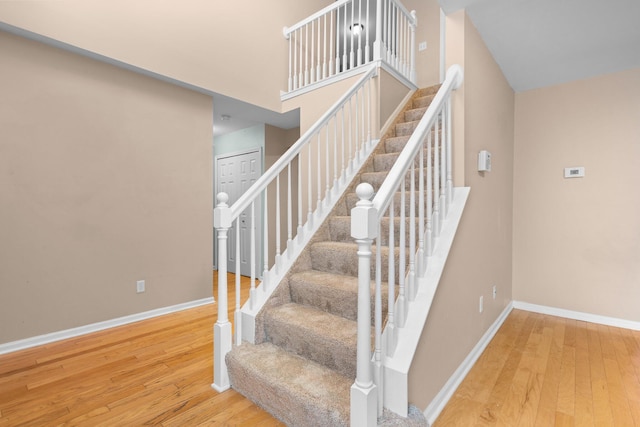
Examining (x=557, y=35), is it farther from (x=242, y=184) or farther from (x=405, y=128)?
(x=242, y=184)

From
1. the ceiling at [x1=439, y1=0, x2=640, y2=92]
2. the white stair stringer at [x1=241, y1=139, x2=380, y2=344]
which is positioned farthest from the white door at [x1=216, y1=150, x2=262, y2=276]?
the ceiling at [x1=439, y1=0, x2=640, y2=92]


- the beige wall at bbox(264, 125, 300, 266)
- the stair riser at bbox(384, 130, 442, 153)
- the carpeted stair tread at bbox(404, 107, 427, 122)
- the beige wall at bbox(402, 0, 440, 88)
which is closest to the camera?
the stair riser at bbox(384, 130, 442, 153)

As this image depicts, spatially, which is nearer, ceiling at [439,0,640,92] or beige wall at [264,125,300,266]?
ceiling at [439,0,640,92]

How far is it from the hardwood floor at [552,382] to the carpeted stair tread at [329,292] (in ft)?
2.26

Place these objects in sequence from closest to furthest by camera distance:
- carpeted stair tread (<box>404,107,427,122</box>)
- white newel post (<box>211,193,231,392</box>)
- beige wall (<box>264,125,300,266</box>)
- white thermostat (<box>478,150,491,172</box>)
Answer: white newel post (<box>211,193,231,392</box>) → white thermostat (<box>478,150,491,172</box>) → carpeted stair tread (<box>404,107,427,122</box>) → beige wall (<box>264,125,300,266</box>)

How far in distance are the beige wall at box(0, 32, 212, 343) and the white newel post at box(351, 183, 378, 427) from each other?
259 centimetres

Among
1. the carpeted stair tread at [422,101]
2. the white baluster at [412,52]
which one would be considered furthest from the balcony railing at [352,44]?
the carpeted stair tread at [422,101]

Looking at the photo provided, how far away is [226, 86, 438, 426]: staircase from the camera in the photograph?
1411 millimetres

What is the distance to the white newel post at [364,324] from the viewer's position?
116cm

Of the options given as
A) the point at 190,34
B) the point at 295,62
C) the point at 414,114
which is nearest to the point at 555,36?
the point at 414,114

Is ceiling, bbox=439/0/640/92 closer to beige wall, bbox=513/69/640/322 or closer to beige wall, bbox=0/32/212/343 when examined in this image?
beige wall, bbox=513/69/640/322

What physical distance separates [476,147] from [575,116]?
1717 mm

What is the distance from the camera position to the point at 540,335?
8.71ft

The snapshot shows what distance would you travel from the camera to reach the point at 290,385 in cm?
149
